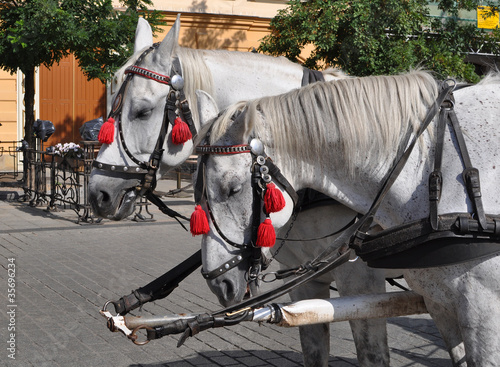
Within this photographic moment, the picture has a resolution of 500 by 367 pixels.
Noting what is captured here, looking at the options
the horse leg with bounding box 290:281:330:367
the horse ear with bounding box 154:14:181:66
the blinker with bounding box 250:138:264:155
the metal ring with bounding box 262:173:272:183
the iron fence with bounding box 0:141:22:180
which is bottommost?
the iron fence with bounding box 0:141:22:180

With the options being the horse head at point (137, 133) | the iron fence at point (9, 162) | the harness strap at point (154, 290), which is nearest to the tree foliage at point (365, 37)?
the horse head at point (137, 133)

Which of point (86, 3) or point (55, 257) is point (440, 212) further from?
point (86, 3)

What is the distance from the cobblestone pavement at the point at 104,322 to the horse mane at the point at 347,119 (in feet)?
7.46

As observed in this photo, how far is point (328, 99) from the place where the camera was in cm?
251

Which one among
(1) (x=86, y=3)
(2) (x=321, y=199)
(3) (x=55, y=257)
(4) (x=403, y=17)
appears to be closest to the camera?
(2) (x=321, y=199)

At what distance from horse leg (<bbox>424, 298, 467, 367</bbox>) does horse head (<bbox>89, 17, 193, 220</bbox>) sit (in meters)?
1.53

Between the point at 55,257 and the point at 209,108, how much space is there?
4937mm

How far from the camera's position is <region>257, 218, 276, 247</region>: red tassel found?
2491 millimetres

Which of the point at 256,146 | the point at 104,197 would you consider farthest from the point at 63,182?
the point at 256,146

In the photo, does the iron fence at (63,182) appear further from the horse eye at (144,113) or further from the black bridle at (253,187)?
the black bridle at (253,187)

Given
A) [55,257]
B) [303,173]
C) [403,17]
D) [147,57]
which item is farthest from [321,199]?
[403,17]

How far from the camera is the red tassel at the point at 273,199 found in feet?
8.08

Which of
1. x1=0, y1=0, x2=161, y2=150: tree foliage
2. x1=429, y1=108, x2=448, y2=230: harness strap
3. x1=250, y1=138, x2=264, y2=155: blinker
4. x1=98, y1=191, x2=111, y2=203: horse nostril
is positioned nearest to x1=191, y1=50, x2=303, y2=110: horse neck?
x1=98, y1=191, x2=111, y2=203: horse nostril

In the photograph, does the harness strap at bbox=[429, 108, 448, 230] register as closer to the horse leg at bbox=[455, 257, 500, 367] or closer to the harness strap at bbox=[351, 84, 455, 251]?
the harness strap at bbox=[351, 84, 455, 251]
